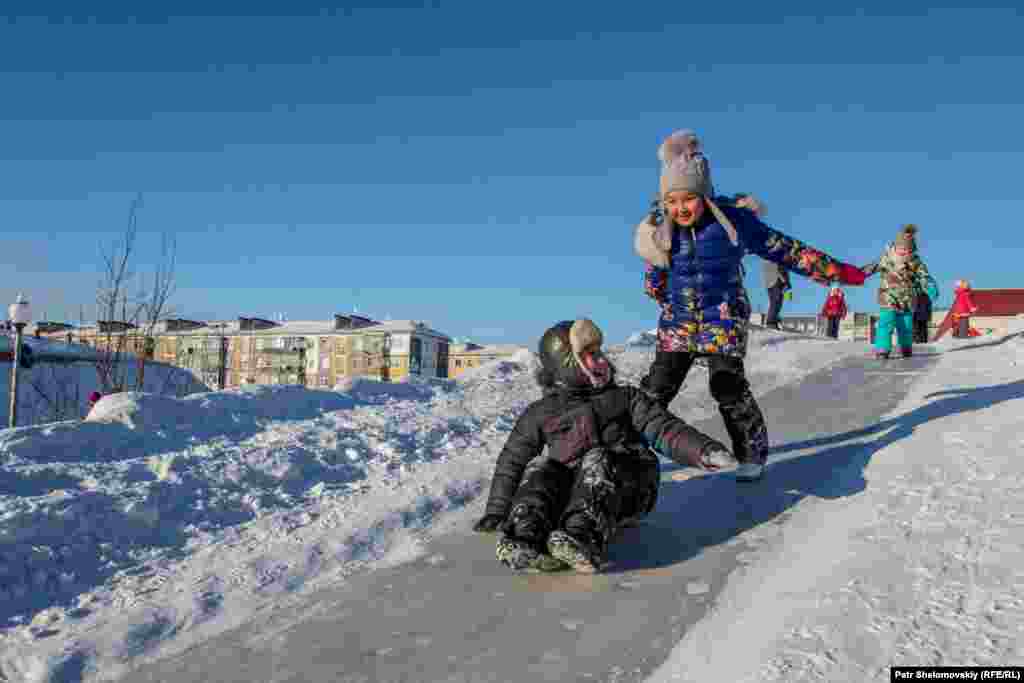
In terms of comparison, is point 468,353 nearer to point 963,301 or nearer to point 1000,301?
point 1000,301

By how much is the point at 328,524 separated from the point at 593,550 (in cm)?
122

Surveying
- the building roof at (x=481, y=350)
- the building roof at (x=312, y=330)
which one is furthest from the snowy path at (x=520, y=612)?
the building roof at (x=481, y=350)

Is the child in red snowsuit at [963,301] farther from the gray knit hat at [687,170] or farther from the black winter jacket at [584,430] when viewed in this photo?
the black winter jacket at [584,430]

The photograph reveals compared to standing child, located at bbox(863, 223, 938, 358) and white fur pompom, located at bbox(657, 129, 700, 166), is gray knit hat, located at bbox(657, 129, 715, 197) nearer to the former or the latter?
white fur pompom, located at bbox(657, 129, 700, 166)

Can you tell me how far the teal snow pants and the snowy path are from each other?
6054mm

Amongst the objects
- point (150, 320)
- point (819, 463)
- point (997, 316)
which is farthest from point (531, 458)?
point (997, 316)

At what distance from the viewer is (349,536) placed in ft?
9.59

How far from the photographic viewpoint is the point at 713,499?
329cm

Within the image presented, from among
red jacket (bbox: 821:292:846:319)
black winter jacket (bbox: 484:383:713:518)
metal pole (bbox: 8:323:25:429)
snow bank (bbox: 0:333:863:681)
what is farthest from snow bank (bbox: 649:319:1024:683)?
red jacket (bbox: 821:292:846:319)

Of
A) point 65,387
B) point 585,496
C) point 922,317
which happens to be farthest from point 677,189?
point 65,387

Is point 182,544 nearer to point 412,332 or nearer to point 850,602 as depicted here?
point 850,602

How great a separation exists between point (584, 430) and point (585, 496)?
439mm

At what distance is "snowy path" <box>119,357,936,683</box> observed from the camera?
188 centimetres

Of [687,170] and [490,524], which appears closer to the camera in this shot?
[490,524]
